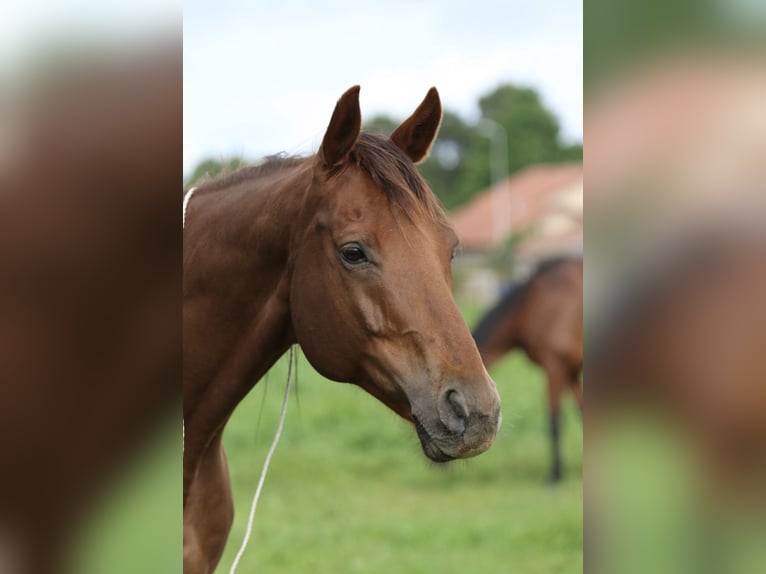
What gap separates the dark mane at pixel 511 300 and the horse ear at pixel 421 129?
5.87 meters

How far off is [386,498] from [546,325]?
259cm

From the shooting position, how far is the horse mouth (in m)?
1.72

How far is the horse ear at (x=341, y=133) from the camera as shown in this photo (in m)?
1.84

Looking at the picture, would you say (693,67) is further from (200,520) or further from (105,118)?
(200,520)

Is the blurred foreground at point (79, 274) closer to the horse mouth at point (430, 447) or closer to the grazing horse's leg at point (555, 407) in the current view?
the horse mouth at point (430, 447)

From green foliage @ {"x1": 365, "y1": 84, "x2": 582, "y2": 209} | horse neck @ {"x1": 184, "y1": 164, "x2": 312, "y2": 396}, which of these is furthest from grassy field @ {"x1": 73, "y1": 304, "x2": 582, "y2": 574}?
green foliage @ {"x1": 365, "y1": 84, "x2": 582, "y2": 209}

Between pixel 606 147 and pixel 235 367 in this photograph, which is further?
pixel 235 367

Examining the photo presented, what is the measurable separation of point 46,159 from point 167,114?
0.11 m

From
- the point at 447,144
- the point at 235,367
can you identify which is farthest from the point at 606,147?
the point at 447,144

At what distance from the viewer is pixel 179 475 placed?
2.40 ft

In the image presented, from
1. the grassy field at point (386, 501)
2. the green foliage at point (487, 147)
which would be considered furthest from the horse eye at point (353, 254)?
the green foliage at point (487, 147)

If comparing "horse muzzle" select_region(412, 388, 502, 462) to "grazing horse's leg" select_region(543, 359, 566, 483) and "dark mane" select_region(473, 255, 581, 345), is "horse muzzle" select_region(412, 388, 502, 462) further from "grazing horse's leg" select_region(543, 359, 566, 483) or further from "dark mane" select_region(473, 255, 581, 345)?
"dark mane" select_region(473, 255, 581, 345)

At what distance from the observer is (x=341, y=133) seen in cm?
189

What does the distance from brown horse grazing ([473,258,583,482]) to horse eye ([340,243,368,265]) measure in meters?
5.96
